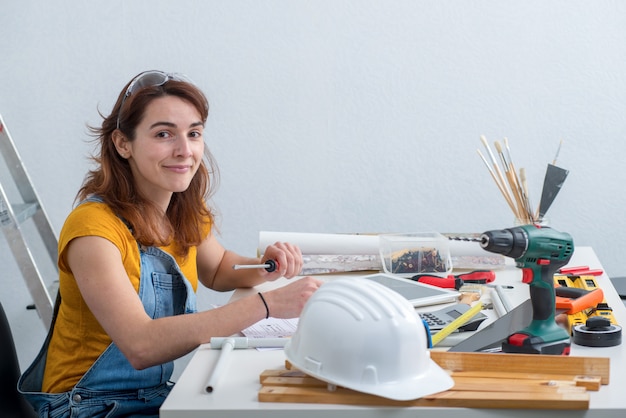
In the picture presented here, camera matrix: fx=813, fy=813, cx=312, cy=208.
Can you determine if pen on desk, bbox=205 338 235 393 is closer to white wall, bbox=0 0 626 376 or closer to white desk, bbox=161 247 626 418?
white desk, bbox=161 247 626 418

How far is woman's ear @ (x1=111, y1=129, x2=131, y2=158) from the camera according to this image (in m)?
1.72

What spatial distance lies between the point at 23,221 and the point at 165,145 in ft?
3.29

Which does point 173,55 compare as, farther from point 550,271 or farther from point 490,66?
point 550,271

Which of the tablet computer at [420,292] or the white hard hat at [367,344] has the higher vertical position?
the white hard hat at [367,344]

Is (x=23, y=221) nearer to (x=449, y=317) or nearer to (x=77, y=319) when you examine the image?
(x=77, y=319)

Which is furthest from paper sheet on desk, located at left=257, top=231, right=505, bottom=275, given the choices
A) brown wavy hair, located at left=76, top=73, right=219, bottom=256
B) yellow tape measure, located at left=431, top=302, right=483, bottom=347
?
yellow tape measure, located at left=431, top=302, right=483, bottom=347

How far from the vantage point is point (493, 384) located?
3.62 feet

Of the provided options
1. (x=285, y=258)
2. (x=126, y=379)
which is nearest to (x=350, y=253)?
(x=285, y=258)

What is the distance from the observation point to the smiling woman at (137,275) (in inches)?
56.4

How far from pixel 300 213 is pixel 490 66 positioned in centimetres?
85

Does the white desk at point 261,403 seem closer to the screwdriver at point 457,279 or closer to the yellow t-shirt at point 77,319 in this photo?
the yellow t-shirt at point 77,319

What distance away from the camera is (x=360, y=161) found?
290cm

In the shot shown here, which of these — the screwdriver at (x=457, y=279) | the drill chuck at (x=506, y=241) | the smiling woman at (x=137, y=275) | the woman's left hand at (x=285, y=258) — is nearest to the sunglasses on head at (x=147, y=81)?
the smiling woman at (x=137, y=275)

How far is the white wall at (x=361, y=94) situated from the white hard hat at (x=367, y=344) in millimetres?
1819
